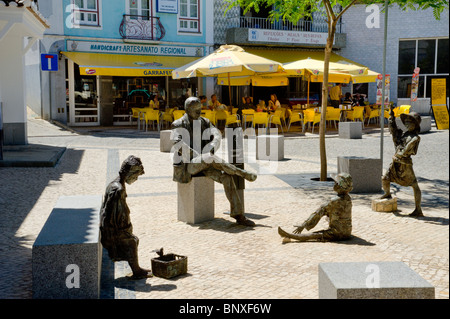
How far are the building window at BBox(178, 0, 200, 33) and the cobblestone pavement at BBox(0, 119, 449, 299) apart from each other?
13.9 meters

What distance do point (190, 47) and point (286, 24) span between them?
5.61m

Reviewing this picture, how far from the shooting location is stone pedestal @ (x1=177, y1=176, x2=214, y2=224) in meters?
6.95

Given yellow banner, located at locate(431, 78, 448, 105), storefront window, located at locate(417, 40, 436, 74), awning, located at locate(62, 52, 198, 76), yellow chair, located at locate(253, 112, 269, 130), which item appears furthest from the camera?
storefront window, located at locate(417, 40, 436, 74)

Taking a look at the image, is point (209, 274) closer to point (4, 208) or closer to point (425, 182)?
point (4, 208)

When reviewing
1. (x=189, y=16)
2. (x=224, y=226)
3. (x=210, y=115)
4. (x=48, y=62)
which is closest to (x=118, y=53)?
(x=48, y=62)

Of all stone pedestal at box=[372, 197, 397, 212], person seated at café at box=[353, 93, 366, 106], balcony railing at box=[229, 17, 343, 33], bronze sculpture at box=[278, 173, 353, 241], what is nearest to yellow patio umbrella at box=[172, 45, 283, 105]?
stone pedestal at box=[372, 197, 397, 212]

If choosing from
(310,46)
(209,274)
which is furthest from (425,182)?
(310,46)

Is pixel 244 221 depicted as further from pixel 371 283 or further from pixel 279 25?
pixel 279 25

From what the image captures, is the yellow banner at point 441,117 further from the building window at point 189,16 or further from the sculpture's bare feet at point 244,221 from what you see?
the building window at point 189,16

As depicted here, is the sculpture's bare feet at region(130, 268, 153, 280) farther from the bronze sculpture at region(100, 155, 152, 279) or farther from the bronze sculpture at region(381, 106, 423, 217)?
the bronze sculpture at region(381, 106, 423, 217)

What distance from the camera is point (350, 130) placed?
1780cm

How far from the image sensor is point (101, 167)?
1184cm

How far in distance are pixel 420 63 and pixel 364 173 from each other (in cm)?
2120

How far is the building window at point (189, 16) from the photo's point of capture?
81.8ft
